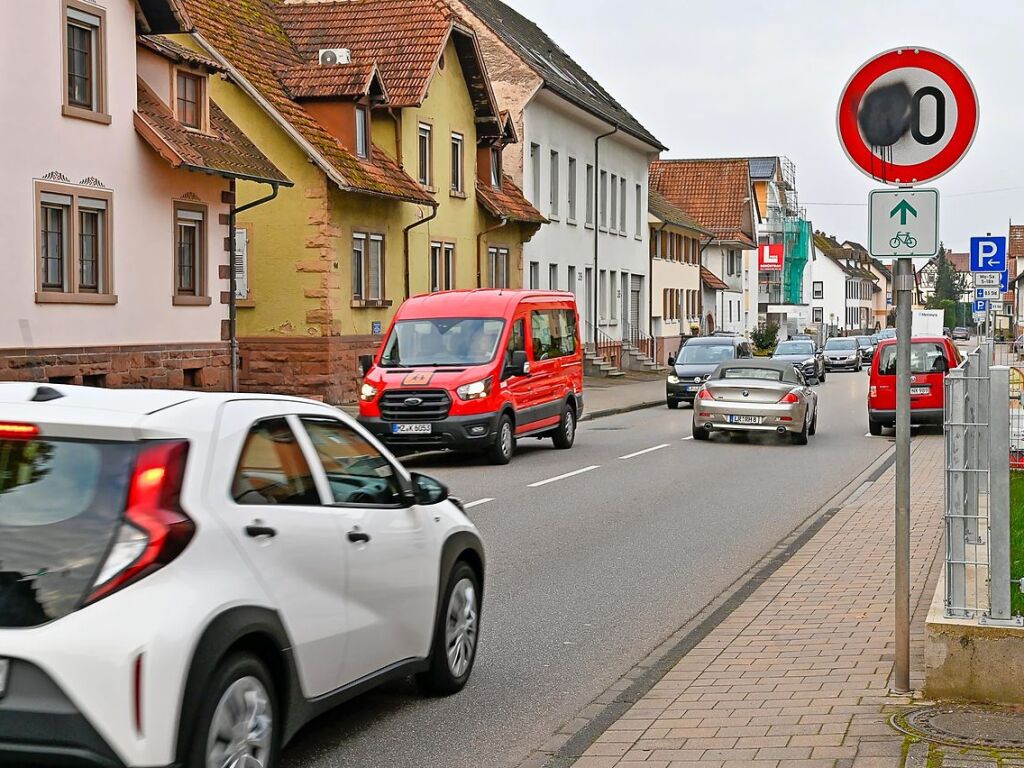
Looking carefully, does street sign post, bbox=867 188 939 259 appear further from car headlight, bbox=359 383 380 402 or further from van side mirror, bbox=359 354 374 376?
van side mirror, bbox=359 354 374 376

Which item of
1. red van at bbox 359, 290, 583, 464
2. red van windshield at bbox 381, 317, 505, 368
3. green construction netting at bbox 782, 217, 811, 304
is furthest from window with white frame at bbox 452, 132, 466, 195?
green construction netting at bbox 782, 217, 811, 304

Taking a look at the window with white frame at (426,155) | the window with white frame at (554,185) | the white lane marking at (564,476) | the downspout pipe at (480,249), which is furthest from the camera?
the window with white frame at (554,185)

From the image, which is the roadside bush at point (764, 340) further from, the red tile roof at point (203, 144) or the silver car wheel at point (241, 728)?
the silver car wheel at point (241, 728)

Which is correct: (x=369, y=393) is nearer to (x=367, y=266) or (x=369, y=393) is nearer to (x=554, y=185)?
(x=367, y=266)

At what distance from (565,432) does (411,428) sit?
13.0 feet

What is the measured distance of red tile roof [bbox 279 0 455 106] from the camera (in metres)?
34.4

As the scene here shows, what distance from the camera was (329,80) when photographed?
1251 inches

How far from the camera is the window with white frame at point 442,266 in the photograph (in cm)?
3641

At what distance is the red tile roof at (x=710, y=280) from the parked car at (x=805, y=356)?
19.2 m

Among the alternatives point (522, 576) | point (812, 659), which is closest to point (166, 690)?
point (812, 659)

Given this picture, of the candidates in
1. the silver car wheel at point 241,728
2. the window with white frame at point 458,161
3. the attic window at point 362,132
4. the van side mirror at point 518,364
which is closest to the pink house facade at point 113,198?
the attic window at point 362,132

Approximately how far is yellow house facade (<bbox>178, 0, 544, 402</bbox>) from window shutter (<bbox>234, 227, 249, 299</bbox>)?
33 mm

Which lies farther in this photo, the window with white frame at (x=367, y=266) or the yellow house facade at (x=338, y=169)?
the window with white frame at (x=367, y=266)

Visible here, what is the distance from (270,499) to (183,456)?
0.55 m
